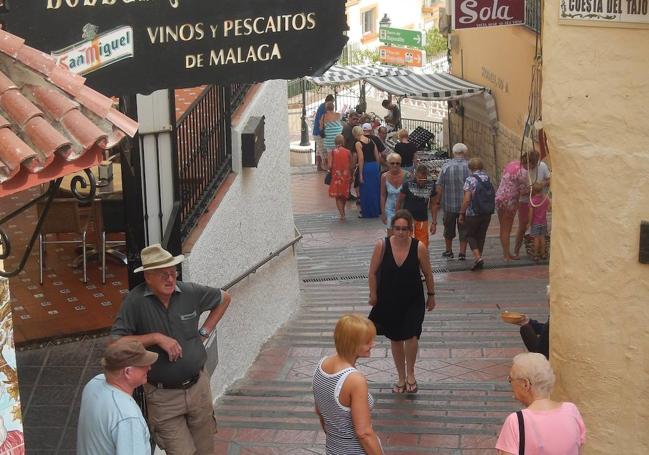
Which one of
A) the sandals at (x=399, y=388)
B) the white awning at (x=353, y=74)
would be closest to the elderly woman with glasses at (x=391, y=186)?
the sandals at (x=399, y=388)

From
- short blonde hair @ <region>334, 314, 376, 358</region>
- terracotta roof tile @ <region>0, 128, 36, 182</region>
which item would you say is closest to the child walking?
short blonde hair @ <region>334, 314, 376, 358</region>

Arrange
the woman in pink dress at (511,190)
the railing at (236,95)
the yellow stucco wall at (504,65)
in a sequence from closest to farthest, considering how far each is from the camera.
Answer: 1. the railing at (236,95)
2. the woman in pink dress at (511,190)
3. the yellow stucco wall at (504,65)

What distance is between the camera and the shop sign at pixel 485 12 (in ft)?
45.9

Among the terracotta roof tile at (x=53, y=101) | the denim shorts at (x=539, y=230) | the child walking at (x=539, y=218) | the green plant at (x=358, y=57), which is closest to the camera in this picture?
the terracotta roof tile at (x=53, y=101)

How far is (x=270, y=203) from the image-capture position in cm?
1111

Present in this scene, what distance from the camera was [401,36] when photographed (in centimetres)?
3494

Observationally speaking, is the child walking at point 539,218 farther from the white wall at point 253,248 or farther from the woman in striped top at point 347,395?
the woman in striped top at point 347,395

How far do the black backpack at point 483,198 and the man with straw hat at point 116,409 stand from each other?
818 centimetres

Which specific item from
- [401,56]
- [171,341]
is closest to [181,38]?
[171,341]

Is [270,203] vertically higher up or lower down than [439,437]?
higher up

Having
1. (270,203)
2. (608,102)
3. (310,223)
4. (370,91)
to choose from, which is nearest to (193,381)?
(608,102)

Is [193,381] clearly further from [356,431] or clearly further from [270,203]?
[270,203]

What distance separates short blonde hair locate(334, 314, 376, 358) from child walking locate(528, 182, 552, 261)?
7.36 metres

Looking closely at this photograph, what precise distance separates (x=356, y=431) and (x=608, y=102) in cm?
202
